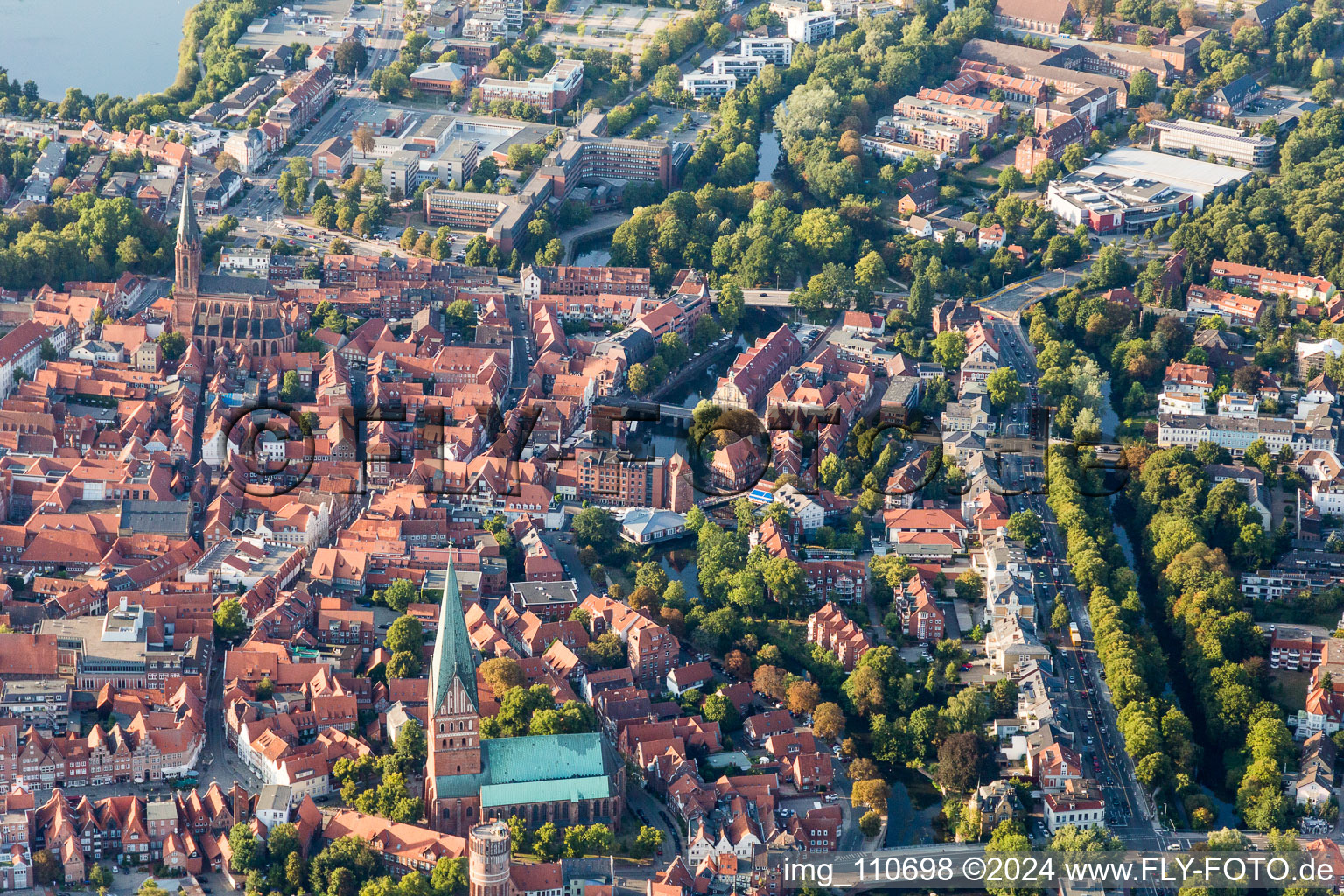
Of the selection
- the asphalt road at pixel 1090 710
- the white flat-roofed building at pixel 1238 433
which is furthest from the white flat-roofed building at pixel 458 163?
the white flat-roofed building at pixel 1238 433

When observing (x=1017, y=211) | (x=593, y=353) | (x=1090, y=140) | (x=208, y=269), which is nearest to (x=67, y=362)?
(x=208, y=269)

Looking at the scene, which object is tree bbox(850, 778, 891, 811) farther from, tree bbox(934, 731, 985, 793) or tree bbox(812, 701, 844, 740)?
tree bbox(812, 701, 844, 740)

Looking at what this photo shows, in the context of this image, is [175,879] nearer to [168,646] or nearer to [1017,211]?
[168,646]

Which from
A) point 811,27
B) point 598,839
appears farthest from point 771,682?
point 811,27

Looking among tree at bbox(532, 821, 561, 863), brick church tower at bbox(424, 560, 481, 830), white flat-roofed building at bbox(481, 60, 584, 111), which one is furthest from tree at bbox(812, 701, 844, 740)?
white flat-roofed building at bbox(481, 60, 584, 111)

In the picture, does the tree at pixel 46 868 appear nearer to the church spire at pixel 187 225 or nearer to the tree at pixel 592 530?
the tree at pixel 592 530
